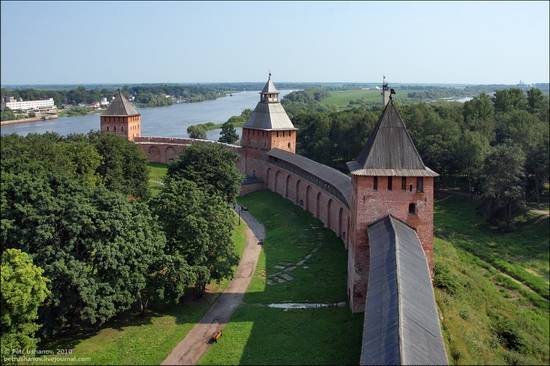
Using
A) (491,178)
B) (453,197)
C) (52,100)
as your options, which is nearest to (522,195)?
(491,178)

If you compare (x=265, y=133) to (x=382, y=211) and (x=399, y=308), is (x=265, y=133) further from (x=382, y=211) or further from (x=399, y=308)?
(x=399, y=308)

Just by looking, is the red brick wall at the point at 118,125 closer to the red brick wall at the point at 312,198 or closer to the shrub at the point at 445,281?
the red brick wall at the point at 312,198

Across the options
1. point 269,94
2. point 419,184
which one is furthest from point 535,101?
point 419,184

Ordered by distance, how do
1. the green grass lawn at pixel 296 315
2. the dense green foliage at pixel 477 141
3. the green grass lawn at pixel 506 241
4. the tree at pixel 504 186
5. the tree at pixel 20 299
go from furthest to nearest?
the dense green foliage at pixel 477 141 < the tree at pixel 504 186 < the green grass lawn at pixel 506 241 < the green grass lawn at pixel 296 315 < the tree at pixel 20 299

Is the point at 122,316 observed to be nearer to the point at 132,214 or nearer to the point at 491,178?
the point at 132,214

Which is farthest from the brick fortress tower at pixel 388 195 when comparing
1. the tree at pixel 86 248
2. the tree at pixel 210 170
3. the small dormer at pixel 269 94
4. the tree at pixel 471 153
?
the small dormer at pixel 269 94
